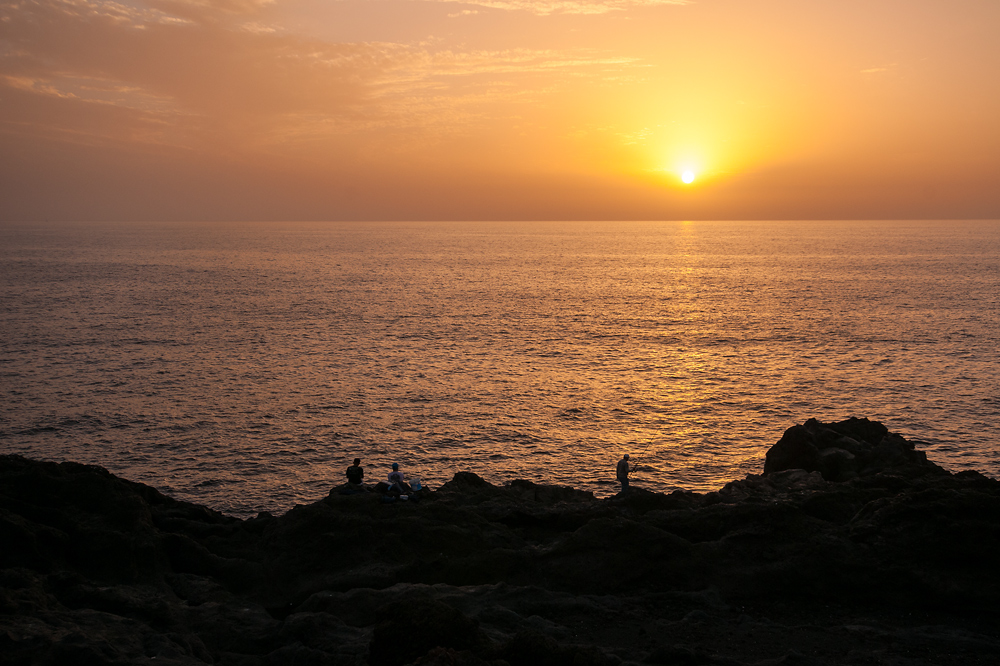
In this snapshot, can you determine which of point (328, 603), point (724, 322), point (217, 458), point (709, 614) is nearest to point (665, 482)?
point (709, 614)

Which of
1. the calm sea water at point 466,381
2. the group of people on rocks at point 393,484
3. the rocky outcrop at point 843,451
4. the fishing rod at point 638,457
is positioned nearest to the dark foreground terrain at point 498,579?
the group of people on rocks at point 393,484

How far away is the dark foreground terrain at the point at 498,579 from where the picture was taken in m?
13.5

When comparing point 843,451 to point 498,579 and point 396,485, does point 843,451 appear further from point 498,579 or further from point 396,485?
point 396,485

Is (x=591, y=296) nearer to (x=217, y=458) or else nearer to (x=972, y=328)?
(x=972, y=328)

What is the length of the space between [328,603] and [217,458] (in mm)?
25564

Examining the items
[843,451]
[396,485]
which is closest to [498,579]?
[396,485]

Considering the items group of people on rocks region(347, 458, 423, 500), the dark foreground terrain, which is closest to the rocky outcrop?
the dark foreground terrain

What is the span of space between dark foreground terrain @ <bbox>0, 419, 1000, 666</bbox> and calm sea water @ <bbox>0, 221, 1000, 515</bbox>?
42.8ft

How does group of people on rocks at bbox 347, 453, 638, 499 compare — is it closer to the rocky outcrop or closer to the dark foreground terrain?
the dark foreground terrain

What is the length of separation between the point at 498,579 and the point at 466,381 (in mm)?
38027

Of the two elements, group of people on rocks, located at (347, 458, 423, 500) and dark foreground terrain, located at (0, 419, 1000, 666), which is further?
group of people on rocks, located at (347, 458, 423, 500)

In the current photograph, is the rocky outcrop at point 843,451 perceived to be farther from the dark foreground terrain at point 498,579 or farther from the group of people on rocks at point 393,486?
the group of people on rocks at point 393,486

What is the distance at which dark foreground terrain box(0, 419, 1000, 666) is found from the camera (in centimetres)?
1348

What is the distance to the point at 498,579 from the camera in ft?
59.2
